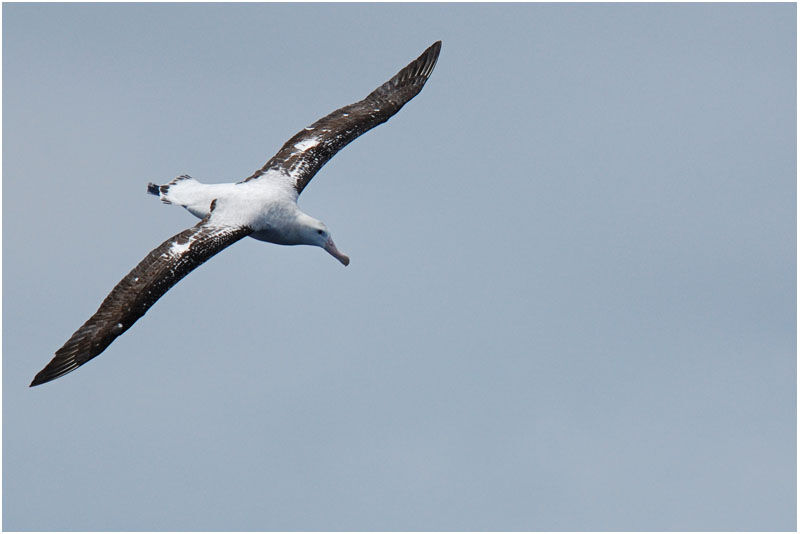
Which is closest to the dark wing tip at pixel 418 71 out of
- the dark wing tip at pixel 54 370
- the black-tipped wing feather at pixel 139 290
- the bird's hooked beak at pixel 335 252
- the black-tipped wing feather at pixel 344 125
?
the black-tipped wing feather at pixel 344 125

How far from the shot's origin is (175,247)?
21.8 meters

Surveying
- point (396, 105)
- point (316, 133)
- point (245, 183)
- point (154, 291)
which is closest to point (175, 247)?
point (154, 291)

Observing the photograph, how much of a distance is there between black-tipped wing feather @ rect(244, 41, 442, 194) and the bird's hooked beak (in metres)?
1.23

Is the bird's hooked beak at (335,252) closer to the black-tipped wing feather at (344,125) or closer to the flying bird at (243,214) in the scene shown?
the flying bird at (243,214)

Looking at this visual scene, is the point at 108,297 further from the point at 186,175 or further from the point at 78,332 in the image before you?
the point at 186,175

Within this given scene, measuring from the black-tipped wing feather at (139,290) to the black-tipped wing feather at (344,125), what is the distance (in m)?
2.70

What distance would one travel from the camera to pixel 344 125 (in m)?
25.7

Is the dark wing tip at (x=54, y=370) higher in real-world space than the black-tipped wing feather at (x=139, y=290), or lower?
lower

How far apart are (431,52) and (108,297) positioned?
9.17 metres

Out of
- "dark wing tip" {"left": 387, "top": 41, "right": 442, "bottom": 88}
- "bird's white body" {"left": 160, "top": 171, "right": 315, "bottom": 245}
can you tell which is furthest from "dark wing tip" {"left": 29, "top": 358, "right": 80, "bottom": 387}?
"dark wing tip" {"left": 387, "top": 41, "right": 442, "bottom": 88}

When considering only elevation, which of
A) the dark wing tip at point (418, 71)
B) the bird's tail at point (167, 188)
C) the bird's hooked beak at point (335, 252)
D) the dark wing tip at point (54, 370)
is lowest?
the dark wing tip at point (54, 370)

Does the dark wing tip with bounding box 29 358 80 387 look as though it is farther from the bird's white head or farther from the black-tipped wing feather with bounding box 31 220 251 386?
the bird's white head

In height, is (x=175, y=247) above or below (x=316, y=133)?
below

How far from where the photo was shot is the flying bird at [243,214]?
20.8 metres
